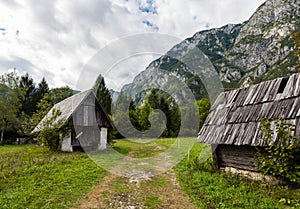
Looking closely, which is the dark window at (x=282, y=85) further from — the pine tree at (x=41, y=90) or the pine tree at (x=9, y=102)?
the pine tree at (x=41, y=90)

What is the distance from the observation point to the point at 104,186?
741 cm

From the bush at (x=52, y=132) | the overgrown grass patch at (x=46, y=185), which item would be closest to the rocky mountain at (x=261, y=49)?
the bush at (x=52, y=132)

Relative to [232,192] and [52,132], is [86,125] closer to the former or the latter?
[52,132]

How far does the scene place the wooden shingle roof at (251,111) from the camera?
21.8 feet

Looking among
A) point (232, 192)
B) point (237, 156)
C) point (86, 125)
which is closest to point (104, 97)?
point (86, 125)

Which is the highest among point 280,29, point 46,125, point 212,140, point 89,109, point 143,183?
point 280,29

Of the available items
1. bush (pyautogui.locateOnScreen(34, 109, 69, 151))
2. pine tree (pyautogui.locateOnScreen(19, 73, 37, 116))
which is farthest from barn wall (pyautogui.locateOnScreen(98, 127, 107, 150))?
pine tree (pyautogui.locateOnScreen(19, 73, 37, 116))

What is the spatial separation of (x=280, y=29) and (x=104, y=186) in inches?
4934

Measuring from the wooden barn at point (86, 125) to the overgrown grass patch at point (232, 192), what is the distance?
1134 cm

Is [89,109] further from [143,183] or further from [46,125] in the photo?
[143,183]

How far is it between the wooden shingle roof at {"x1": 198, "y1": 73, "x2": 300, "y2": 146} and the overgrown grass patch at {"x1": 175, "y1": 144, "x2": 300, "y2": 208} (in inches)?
53.4

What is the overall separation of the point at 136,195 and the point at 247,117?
4959mm

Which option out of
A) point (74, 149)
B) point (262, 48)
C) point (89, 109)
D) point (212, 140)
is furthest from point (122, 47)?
point (262, 48)

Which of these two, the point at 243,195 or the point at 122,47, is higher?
the point at 122,47
